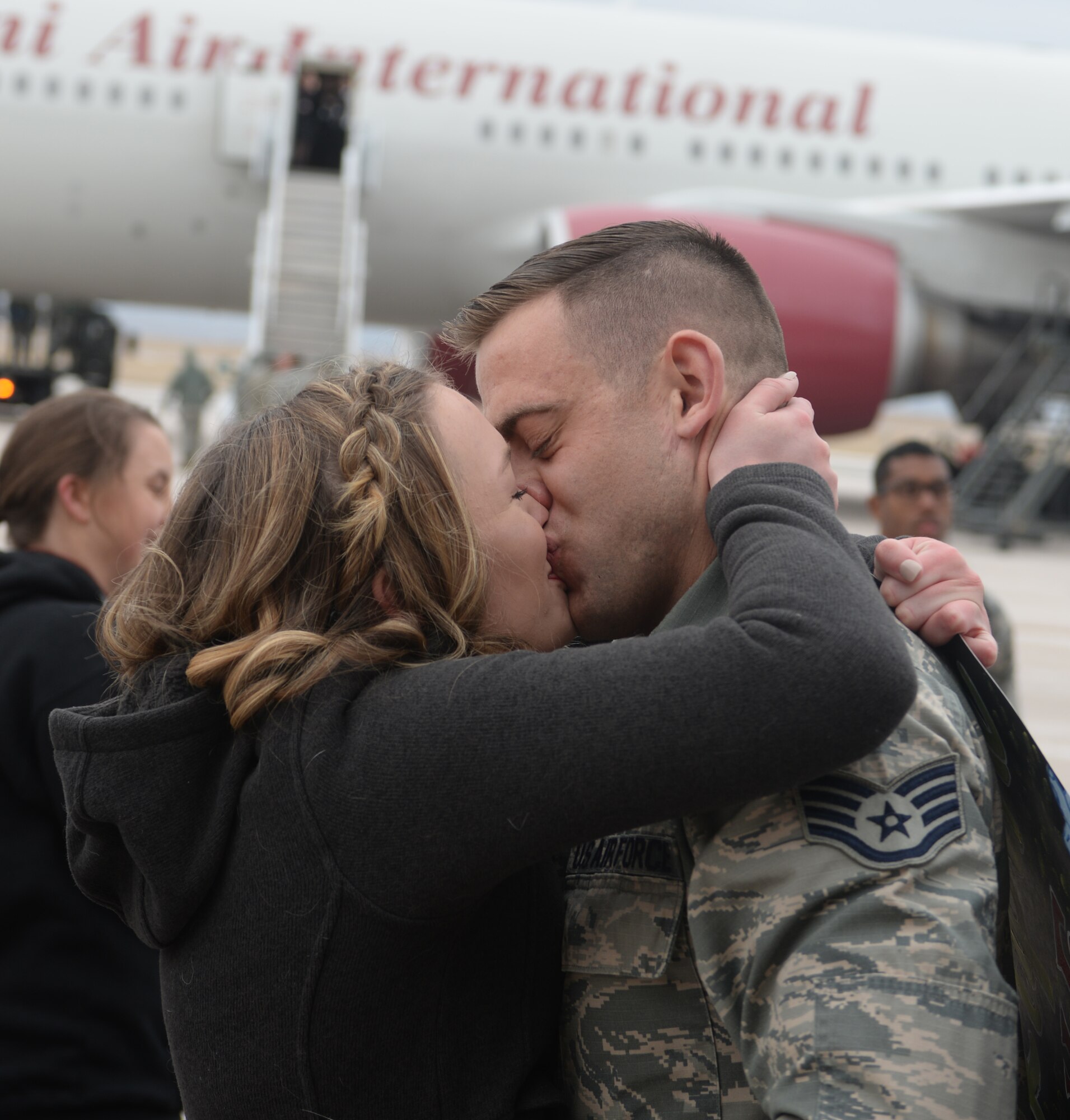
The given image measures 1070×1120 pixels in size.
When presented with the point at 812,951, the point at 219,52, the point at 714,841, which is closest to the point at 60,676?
the point at 714,841

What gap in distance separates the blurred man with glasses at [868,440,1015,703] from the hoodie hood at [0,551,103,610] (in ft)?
10.9

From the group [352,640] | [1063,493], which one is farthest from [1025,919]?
[1063,493]

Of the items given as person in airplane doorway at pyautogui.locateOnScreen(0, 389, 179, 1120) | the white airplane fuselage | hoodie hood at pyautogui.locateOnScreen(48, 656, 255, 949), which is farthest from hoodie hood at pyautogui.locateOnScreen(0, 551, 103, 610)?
the white airplane fuselage

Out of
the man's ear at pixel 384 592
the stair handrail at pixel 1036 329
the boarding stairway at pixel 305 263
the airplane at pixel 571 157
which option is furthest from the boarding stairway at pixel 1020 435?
the man's ear at pixel 384 592

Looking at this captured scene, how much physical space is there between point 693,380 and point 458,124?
1454 cm

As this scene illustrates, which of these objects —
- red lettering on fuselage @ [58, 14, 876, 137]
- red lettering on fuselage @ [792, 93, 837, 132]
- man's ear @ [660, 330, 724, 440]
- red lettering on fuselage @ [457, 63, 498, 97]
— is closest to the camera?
man's ear @ [660, 330, 724, 440]

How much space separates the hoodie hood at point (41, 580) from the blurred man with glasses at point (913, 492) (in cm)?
332

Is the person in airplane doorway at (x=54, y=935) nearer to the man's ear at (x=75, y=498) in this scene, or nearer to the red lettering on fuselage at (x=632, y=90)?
the man's ear at (x=75, y=498)

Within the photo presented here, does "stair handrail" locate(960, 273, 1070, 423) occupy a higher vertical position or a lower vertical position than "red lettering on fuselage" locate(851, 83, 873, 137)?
lower

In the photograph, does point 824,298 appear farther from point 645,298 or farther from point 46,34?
point 645,298

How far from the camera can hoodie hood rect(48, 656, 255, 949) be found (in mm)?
1202

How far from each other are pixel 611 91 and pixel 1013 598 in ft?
27.7

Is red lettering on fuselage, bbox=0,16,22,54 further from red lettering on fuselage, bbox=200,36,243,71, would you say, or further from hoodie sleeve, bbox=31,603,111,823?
hoodie sleeve, bbox=31,603,111,823

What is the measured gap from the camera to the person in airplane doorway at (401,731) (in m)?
1.08
